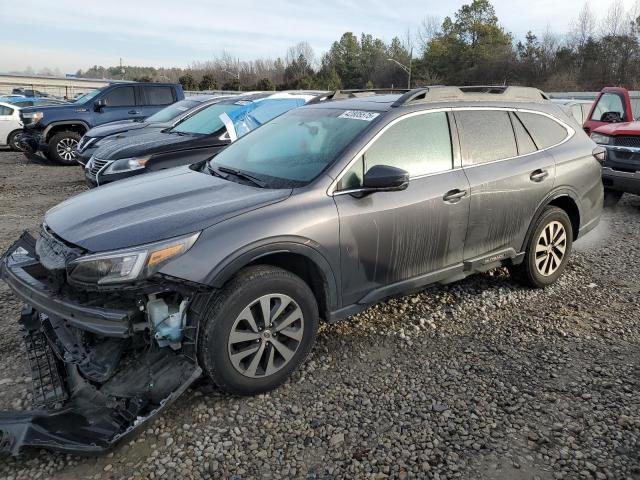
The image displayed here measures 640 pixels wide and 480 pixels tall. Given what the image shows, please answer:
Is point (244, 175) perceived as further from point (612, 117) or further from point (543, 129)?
point (612, 117)

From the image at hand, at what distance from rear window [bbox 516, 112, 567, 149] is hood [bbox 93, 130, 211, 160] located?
15.2 ft

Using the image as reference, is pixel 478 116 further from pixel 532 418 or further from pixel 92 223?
pixel 92 223

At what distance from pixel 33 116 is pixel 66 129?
768mm

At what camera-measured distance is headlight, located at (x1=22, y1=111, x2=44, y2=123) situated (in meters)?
12.4

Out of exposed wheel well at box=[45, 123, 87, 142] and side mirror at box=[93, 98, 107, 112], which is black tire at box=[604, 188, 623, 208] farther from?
exposed wheel well at box=[45, 123, 87, 142]

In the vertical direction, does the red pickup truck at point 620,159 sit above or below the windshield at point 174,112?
below

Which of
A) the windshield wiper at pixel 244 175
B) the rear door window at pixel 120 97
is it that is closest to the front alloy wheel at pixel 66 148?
the rear door window at pixel 120 97

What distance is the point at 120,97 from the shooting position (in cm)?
1312

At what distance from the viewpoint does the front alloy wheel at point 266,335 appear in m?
2.85

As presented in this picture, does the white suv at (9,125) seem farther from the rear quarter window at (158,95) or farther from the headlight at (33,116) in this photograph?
the rear quarter window at (158,95)

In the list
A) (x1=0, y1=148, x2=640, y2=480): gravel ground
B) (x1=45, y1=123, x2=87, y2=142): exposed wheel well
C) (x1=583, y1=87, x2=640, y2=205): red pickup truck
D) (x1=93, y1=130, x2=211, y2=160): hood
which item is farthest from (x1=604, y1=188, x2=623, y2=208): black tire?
(x1=45, y1=123, x2=87, y2=142): exposed wheel well

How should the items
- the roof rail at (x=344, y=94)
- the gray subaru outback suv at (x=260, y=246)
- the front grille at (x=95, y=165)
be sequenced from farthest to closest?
the front grille at (x=95, y=165)
the roof rail at (x=344, y=94)
the gray subaru outback suv at (x=260, y=246)

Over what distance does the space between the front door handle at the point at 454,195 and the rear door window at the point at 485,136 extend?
0.26m

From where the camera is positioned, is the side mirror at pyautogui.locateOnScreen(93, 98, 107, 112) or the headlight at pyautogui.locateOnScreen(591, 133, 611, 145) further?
the side mirror at pyautogui.locateOnScreen(93, 98, 107, 112)
